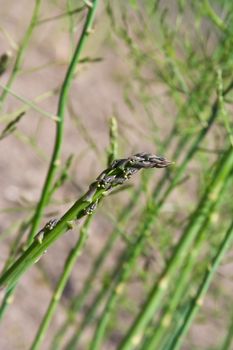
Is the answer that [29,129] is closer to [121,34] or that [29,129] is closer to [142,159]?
[121,34]

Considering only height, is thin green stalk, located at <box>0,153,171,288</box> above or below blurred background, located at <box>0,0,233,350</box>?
below

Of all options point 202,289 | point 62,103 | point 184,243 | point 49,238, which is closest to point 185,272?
point 184,243

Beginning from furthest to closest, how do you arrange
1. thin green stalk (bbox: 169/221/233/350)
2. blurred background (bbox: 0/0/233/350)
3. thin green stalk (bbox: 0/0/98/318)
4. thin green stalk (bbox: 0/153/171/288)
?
1. blurred background (bbox: 0/0/233/350)
2. thin green stalk (bbox: 169/221/233/350)
3. thin green stalk (bbox: 0/0/98/318)
4. thin green stalk (bbox: 0/153/171/288)

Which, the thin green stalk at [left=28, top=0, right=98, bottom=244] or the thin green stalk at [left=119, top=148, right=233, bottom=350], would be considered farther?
the thin green stalk at [left=119, top=148, right=233, bottom=350]

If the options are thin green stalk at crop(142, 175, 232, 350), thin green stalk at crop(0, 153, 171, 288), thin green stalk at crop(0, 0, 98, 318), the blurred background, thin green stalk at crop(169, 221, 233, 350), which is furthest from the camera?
the blurred background

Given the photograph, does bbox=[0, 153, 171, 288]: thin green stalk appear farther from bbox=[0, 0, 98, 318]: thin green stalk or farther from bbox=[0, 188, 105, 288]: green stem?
bbox=[0, 0, 98, 318]: thin green stalk

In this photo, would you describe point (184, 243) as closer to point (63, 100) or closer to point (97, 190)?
point (63, 100)

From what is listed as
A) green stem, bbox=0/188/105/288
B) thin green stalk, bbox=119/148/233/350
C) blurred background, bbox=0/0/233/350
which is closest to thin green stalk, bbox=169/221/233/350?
thin green stalk, bbox=119/148/233/350

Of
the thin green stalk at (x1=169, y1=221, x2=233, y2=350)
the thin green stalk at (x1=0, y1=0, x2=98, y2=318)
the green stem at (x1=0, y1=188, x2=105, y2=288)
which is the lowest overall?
the green stem at (x1=0, y1=188, x2=105, y2=288)
